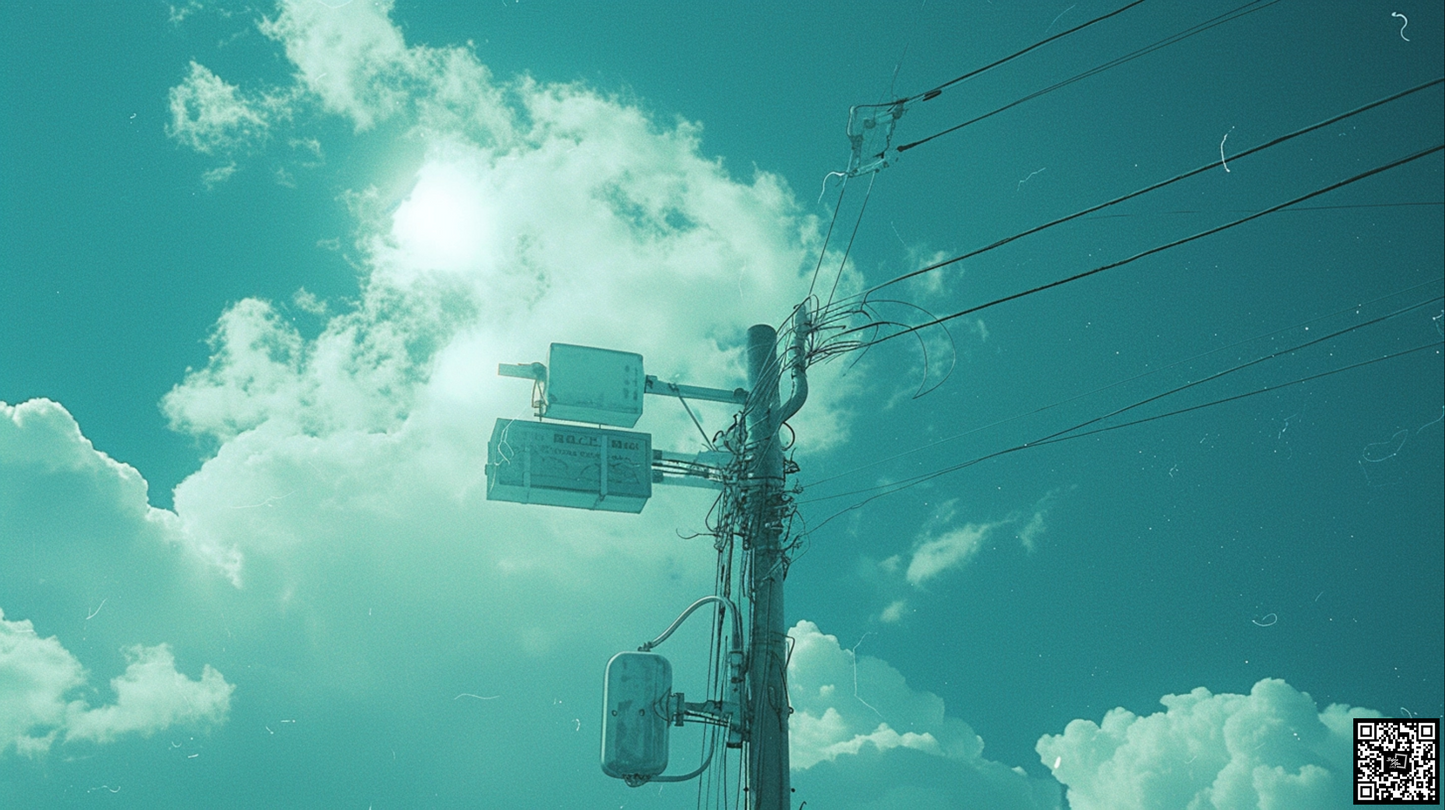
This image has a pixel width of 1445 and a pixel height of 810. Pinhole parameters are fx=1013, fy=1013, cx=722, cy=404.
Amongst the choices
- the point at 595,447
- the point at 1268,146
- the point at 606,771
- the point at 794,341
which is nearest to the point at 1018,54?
Answer: the point at 1268,146

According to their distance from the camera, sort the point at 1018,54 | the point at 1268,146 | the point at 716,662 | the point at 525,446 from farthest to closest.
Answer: the point at 525,446 → the point at 716,662 → the point at 1018,54 → the point at 1268,146

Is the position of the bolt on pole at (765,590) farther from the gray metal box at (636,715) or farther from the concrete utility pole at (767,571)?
the gray metal box at (636,715)

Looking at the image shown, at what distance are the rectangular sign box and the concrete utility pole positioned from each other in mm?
2136

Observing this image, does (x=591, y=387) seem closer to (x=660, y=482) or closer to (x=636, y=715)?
(x=660, y=482)

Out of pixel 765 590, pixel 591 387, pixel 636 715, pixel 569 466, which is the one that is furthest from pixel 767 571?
pixel 591 387

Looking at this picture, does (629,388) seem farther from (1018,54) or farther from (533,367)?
(1018,54)

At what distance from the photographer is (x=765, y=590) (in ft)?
37.4

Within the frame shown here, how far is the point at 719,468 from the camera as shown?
510 inches

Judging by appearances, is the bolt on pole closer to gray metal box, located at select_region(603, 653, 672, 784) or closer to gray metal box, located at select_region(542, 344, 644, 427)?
gray metal box, located at select_region(603, 653, 672, 784)

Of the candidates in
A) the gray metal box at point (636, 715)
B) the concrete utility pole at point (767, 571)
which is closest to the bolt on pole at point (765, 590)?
the concrete utility pole at point (767, 571)

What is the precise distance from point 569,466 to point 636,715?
11.8ft

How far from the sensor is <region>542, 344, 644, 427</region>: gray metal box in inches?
539

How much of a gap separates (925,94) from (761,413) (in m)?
4.14

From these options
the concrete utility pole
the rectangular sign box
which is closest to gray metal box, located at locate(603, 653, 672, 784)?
the concrete utility pole
